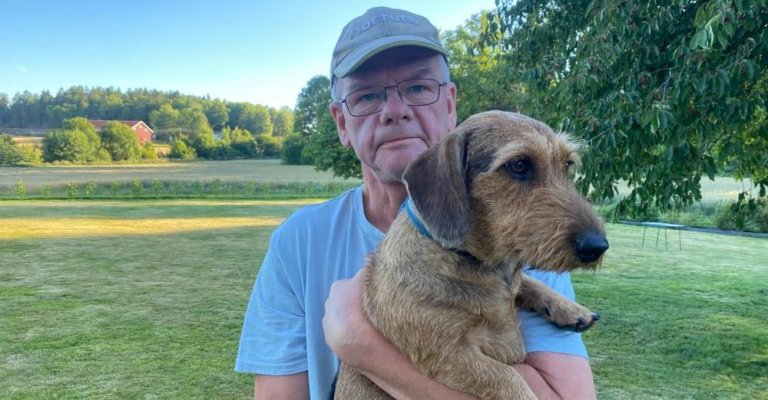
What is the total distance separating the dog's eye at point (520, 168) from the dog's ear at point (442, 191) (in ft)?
0.65

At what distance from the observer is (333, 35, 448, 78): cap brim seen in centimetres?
266

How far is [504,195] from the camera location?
91.7 inches

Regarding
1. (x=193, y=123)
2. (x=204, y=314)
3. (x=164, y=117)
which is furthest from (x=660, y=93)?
(x=193, y=123)

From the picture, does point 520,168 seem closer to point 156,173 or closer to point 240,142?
point 156,173

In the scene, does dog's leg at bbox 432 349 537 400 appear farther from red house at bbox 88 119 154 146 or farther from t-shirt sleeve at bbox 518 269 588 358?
red house at bbox 88 119 154 146

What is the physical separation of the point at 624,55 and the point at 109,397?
8.09 m

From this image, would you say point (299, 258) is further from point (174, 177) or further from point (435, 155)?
point (174, 177)

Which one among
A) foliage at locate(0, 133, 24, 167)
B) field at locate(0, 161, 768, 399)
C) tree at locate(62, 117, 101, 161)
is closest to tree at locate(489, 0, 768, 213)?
field at locate(0, 161, 768, 399)

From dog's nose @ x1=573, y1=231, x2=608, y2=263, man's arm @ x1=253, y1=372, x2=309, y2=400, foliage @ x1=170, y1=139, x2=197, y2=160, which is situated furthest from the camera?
foliage @ x1=170, y1=139, x2=197, y2=160

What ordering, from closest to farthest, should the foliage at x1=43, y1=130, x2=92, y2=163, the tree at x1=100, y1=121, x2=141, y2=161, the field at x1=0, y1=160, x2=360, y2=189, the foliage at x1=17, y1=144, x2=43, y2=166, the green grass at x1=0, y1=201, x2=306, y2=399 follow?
the green grass at x1=0, y1=201, x2=306, y2=399 → the foliage at x1=17, y1=144, x2=43, y2=166 → the field at x1=0, y1=160, x2=360, y2=189 → the foliage at x1=43, y1=130, x2=92, y2=163 → the tree at x1=100, y1=121, x2=141, y2=161

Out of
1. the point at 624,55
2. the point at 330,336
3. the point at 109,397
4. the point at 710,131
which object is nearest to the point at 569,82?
the point at 624,55

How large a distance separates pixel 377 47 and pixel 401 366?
150cm

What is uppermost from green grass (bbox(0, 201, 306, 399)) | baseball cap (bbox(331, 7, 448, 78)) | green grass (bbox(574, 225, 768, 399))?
baseball cap (bbox(331, 7, 448, 78))

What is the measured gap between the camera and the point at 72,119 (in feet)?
146
